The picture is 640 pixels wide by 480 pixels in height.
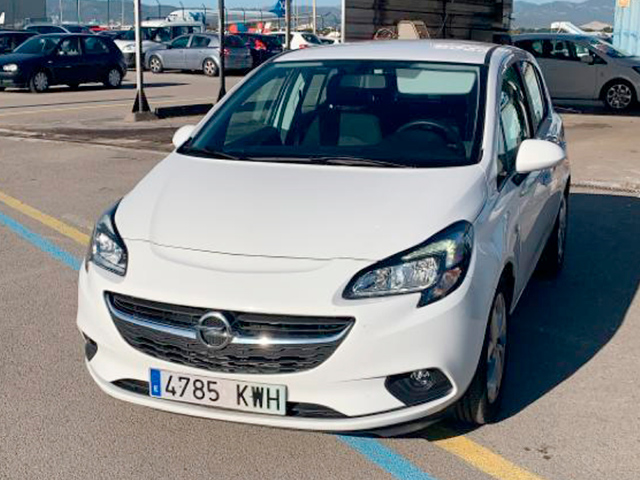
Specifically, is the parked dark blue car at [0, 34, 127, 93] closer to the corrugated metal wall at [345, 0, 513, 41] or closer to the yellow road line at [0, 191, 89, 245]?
the corrugated metal wall at [345, 0, 513, 41]

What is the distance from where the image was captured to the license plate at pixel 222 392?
3.34m

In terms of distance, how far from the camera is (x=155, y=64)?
30578mm

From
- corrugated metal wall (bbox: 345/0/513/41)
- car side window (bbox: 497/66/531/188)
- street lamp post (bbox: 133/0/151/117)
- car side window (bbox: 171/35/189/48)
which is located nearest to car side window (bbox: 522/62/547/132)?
car side window (bbox: 497/66/531/188)

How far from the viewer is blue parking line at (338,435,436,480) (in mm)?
3510

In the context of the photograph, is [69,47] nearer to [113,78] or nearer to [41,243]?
[113,78]

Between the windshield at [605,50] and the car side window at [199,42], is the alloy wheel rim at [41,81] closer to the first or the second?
the car side window at [199,42]

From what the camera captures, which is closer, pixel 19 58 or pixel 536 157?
pixel 536 157

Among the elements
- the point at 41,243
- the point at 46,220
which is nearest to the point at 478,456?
the point at 41,243

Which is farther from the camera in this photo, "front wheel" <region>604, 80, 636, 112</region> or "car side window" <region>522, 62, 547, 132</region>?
"front wheel" <region>604, 80, 636, 112</region>

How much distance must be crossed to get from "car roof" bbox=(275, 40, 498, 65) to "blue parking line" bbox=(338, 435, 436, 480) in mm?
2207

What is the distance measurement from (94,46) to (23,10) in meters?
51.0

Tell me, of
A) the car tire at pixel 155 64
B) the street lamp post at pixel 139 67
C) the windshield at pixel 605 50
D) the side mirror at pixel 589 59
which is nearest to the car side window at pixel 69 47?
the street lamp post at pixel 139 67

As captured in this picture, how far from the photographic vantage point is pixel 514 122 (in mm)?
4926

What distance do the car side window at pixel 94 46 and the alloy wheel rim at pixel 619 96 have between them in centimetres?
1263
